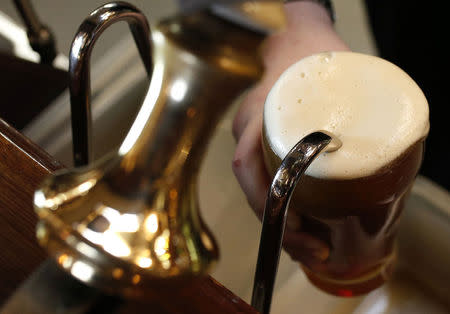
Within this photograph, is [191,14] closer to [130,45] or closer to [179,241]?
[179,241]

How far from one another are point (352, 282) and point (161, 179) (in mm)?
306

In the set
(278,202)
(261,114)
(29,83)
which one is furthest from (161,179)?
(29,83)

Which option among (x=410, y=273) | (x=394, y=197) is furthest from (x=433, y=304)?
(x=394, y=197)

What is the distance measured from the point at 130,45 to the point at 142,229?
0.52 meters

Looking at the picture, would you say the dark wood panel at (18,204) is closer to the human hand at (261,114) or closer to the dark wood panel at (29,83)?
the human hand at (261,114)

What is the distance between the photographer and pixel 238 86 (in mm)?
174

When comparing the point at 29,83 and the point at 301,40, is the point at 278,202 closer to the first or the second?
the point at 301,40

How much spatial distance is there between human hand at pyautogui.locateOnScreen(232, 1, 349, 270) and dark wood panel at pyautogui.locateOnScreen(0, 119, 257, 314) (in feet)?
0.36

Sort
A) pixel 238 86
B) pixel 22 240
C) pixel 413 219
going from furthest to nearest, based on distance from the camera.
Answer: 1. pixel 413 219
2. pixel 22 240
3. pixel 238 86

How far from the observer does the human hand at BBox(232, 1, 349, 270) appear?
371mm

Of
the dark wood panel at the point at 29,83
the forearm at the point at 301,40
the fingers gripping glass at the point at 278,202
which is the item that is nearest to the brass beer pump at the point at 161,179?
the fingers gripping glass at the point at 278,202

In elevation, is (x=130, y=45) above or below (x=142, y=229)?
below

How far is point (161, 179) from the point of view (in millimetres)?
193

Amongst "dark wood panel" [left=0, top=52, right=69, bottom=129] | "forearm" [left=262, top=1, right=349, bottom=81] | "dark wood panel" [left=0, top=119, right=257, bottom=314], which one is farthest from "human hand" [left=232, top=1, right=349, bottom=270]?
"dark wood panel" [left=0, top=52, right=69, bottom=129]
